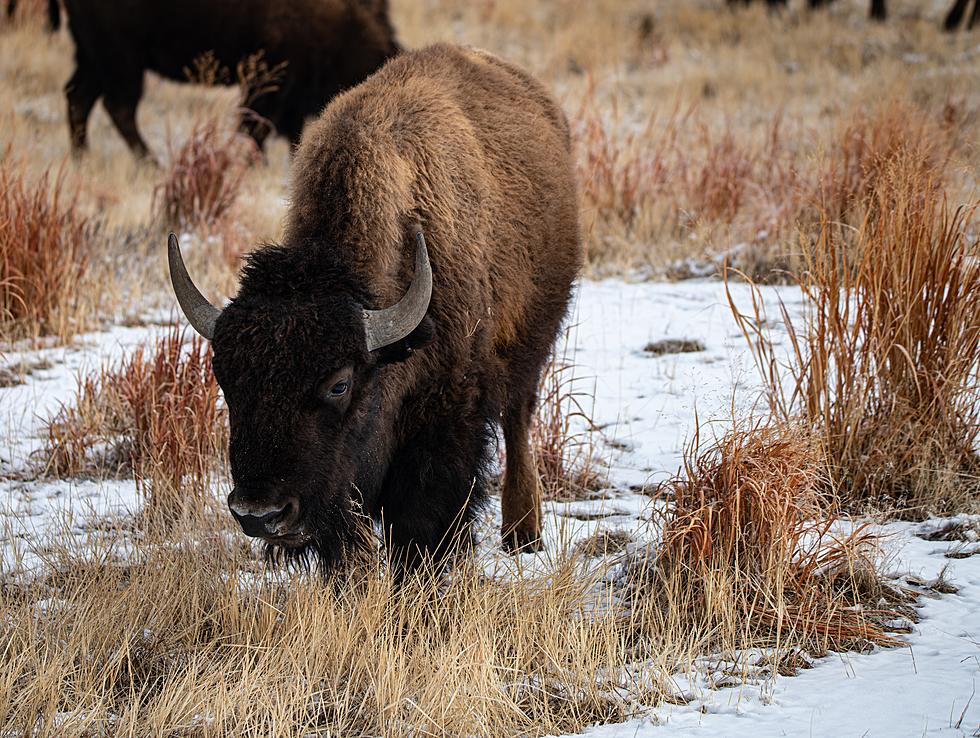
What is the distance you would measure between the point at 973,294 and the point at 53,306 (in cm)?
502

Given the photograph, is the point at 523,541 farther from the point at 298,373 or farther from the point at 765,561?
the point at 298,373

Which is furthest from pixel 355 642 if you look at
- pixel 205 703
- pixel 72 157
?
pixel 72 157

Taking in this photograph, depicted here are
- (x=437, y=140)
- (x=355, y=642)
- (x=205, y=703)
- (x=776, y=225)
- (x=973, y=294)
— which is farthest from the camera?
(x=776, y=225)

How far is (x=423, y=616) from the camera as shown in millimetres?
3570

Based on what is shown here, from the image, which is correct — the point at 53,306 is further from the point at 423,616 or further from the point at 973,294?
the point at 973,294

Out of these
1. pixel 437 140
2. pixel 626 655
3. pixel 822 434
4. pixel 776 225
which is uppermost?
pixel 437 140

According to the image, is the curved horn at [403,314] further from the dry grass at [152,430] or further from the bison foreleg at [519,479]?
the dry grass at [152,430]

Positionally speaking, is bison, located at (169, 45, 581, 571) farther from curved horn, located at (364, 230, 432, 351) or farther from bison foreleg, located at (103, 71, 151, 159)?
bison foreleg, located at (103, 71, 151, 159)

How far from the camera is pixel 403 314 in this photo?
336 centimetres

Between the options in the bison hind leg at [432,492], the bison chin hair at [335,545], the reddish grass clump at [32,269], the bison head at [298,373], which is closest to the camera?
the bison head at [298,373]

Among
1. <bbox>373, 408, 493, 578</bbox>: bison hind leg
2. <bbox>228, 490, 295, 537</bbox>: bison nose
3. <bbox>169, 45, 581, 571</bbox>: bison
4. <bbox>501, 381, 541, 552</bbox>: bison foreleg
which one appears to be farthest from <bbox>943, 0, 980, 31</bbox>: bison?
<bbox>228, 490, 295, 537</bbox>: bison nose

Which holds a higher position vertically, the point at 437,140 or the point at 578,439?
the point at 437,140

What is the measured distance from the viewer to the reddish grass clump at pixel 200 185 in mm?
7957

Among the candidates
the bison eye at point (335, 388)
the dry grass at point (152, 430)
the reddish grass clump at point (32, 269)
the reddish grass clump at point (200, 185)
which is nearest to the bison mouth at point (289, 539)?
the bison eye at point (335, 388)
